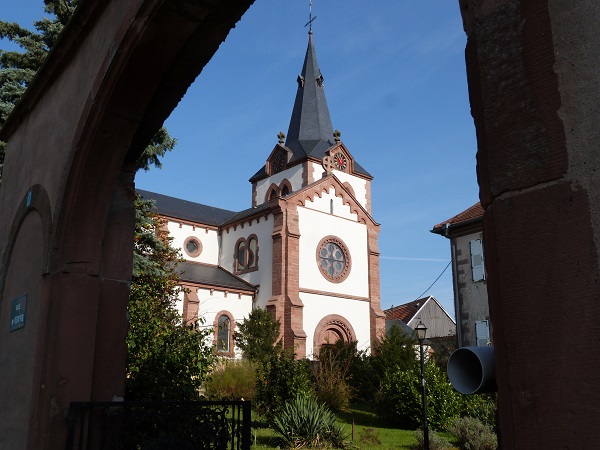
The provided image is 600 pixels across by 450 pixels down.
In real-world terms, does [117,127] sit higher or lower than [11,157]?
lower

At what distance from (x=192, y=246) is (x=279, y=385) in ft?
76.1

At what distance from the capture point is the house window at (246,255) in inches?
1332

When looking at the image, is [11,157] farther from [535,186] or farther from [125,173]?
[535,186]

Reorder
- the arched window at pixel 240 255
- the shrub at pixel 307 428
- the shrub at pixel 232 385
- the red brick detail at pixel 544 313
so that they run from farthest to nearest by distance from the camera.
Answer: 1. the arched window at pixel 240 255
2. the shrub at pixel 232 385
3. the shrub at pixel 307 428
4. the red brick detail at pixel 544 313

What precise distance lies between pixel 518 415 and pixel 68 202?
431cm

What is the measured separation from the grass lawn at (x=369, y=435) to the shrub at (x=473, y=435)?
100 cm

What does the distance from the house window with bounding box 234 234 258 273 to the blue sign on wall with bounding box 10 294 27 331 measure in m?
27.6

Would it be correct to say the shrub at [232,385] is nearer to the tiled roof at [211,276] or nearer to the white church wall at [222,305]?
the white church wall at [222,305]

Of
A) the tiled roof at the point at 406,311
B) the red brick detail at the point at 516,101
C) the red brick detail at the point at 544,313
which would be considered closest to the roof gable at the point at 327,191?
the tiled roof at the point at 406,311

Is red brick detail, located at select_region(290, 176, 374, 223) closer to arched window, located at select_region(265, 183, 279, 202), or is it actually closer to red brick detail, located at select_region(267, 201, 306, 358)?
red brick detail, located at select_region(267, 201, 306, 358)

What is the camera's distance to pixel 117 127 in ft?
16.0

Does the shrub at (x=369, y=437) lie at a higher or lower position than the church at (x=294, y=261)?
lower

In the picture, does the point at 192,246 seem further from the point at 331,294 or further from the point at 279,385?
the point at 279,385

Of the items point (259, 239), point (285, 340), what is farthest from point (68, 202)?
point (259, 239)
